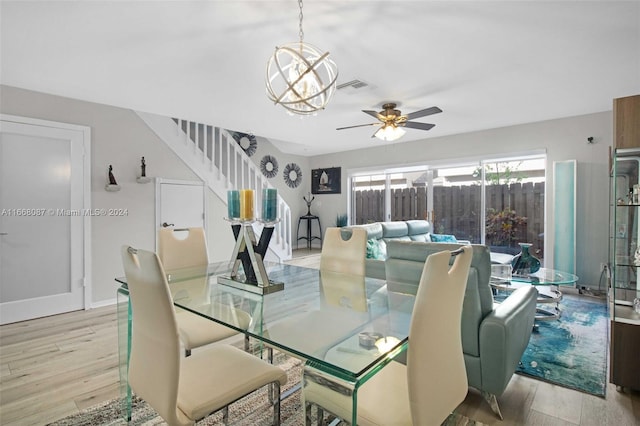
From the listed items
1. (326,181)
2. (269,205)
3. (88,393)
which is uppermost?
(326,181)

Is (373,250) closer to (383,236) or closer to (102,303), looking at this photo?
(383,236)

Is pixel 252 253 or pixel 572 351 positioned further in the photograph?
pixel 572 351

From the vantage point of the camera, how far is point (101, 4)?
203cm

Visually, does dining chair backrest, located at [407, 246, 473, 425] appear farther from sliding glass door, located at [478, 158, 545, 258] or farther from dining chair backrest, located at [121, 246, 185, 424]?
sliding glass door, located at [478, 158, 545, 258]

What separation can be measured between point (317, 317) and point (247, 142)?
18.7ft

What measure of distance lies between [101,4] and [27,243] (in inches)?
110

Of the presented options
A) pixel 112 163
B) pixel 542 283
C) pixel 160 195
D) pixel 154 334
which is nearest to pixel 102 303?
pixel 160 195

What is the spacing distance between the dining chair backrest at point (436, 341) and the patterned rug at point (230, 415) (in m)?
0.82

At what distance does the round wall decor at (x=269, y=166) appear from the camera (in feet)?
23.1

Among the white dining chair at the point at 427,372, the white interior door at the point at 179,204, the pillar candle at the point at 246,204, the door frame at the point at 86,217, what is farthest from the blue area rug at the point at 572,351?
the door frame at the point at 86,217

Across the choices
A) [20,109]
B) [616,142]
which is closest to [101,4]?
[20,109]

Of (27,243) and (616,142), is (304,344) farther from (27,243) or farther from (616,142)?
(27,243)

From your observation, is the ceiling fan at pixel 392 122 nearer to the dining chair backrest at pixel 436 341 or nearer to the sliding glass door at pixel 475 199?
the sliding glass door at pixel 475 199

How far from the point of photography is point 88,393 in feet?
6.82
